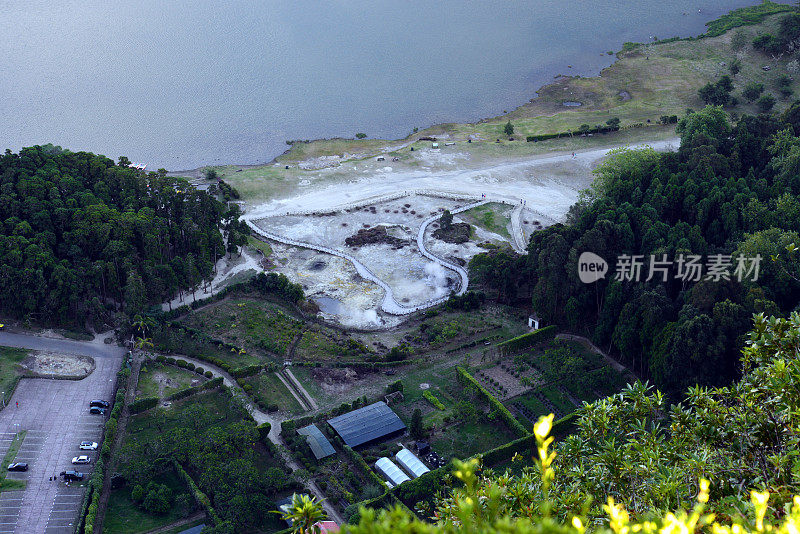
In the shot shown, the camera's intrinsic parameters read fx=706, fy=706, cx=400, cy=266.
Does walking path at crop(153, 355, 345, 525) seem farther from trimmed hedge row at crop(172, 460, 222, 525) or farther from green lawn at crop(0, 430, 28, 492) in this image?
green lawn at crop(0, 430, 28, 492)

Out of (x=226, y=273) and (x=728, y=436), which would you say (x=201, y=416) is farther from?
(x=728, y=436)

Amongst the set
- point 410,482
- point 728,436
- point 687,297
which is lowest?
point 410,482

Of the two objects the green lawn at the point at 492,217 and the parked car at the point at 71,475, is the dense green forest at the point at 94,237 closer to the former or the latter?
the parked car at the point at 71,475

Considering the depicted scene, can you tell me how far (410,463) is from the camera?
146 feet

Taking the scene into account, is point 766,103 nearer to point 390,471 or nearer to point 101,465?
point 390,471

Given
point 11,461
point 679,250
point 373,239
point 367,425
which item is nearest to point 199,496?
point 367,425

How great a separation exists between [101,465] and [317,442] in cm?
1314

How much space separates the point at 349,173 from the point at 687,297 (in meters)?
45.2

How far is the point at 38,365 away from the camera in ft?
169

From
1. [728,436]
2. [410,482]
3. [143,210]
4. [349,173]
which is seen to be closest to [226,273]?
[143,210]

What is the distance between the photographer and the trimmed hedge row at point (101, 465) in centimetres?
3912

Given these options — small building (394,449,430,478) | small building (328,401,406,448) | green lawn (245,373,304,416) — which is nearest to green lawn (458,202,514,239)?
small building (328,401,406,448)

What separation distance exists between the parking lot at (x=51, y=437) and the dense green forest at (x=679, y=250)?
33.3m

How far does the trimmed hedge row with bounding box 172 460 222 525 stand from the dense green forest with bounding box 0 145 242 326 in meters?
17.2
